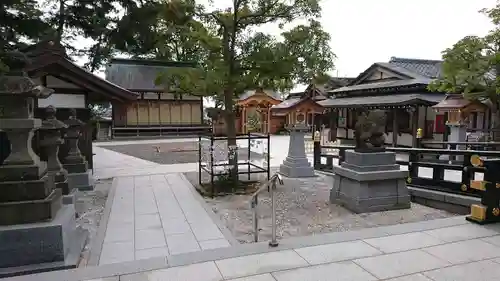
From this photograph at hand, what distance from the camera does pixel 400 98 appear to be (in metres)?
14.0

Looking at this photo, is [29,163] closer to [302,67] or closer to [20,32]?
[302,67]

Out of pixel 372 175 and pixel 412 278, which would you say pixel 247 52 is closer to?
pixel 372 175

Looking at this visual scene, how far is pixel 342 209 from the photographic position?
6141 mm

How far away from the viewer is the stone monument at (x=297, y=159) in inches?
361

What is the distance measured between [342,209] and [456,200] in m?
2.13

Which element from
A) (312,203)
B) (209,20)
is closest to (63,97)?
(209,20)

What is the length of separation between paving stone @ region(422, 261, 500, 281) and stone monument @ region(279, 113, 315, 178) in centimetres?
571

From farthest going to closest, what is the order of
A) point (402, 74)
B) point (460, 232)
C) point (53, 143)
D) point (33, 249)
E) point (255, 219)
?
point (402, 74) < point (53, 143) < point (460, 232) < point (255, 219) < point (33, 249)

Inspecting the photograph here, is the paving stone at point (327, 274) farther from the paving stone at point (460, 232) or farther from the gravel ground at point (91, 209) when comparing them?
the gravel ground at point (91, 209)

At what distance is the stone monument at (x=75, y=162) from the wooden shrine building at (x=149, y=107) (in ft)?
50.0

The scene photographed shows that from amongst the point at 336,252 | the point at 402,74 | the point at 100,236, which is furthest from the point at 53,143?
the point at 402,74

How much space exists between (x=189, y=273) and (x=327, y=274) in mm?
1394

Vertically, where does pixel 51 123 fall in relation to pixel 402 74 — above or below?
below

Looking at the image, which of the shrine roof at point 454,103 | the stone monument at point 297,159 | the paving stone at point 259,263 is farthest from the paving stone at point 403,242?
the shrine roof at point 454,103
